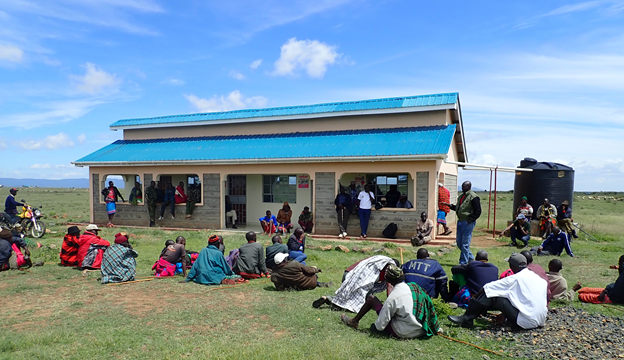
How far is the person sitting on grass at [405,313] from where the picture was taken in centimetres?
539

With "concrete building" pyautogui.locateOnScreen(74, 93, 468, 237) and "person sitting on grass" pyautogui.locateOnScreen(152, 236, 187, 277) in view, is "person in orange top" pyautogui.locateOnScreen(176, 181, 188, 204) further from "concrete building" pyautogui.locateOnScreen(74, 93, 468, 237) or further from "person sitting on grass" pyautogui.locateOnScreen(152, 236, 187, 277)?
"person sitting on grass" pyautogui.locateOnScreen(152, 236, 187, 277)

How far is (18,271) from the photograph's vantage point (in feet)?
31.7

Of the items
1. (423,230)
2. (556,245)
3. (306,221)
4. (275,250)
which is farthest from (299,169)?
(556,245)

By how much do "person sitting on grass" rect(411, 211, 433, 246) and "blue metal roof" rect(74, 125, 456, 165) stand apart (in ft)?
6.65

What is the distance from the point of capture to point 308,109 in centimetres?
1784

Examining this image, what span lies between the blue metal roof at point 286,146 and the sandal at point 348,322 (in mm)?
8215

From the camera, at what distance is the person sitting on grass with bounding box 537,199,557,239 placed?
14.3 m

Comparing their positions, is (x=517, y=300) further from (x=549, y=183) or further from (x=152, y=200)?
(x=152, y=200)

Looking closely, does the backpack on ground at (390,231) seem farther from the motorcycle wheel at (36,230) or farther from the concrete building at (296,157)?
the motorcycle wheel at (36,230)

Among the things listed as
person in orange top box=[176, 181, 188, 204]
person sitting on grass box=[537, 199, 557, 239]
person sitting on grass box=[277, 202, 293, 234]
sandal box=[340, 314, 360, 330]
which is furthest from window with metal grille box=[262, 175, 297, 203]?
sandal box=[340, 314, 360, 330]

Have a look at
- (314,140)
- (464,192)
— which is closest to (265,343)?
(464,192)

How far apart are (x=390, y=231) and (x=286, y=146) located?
17.1ft

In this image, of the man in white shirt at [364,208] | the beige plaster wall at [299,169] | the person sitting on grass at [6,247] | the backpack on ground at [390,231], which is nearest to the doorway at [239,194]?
the beige plaster wall at [299,169]

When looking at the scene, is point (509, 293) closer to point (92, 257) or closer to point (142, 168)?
point (92, 257)
